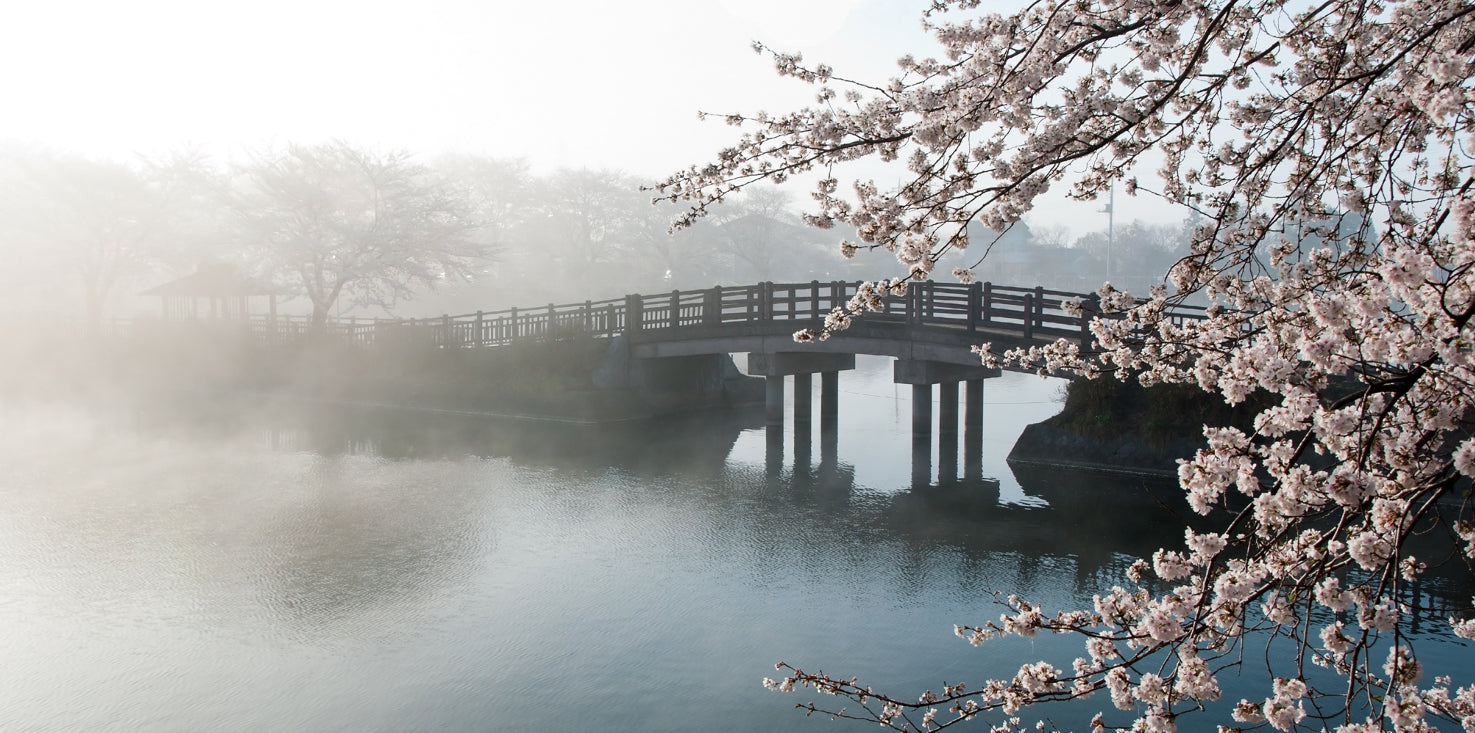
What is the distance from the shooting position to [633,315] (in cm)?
2511

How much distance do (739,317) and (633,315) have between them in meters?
2.81

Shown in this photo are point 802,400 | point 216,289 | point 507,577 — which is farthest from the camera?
point 216,289

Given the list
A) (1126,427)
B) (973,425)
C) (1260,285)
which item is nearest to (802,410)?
(973,425)

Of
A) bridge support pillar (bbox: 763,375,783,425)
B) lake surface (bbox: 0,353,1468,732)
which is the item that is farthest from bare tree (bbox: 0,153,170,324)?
bridge support pillar (bbox: 763,375,783,425)

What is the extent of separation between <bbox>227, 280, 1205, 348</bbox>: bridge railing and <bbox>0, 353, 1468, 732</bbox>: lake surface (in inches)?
103

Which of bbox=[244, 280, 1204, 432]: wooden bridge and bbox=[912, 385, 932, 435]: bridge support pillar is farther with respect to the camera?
bbox=[912, 385, 932, 435]: bridge support pillar

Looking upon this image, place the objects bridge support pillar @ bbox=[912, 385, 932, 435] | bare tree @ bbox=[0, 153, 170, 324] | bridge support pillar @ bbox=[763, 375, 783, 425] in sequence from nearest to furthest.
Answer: bridge support pillar @ bbox=[912, 385, 932, 435]
bridge support pillar @ bbox=[763, 375, 783, 425]
bare tree @ bbox=[0, 153, 170, 324]

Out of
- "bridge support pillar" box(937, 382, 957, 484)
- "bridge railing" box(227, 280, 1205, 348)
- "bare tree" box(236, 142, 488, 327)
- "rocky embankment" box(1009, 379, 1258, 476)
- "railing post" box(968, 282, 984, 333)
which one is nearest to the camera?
"rocky embankment" box(1009, 379, 1258, 476)

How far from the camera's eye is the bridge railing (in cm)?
1819

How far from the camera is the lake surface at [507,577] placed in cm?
854

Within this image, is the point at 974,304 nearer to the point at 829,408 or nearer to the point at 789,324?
the point at 789,324

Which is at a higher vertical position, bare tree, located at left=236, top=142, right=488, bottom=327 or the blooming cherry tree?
bare tree, located at left=236, top=142, right=488, bottom=327

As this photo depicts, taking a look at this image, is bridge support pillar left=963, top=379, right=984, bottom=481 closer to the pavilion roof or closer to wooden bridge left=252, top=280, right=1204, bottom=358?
wooden bridge left=252, top=280, right=1204, bottom=358

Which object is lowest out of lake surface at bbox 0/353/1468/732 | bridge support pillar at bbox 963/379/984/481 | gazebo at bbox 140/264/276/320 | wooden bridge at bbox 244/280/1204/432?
lake surface at bbox 0/353/1468/732
